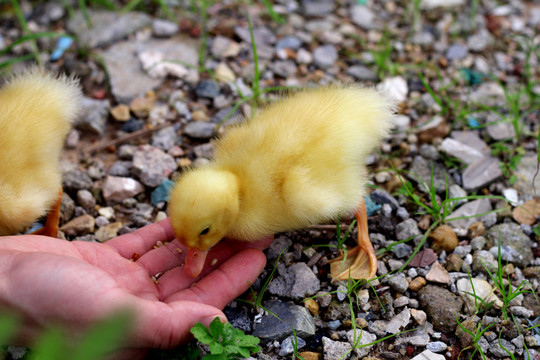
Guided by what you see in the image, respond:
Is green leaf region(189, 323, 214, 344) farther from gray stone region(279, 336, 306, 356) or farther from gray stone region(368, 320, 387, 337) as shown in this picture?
gray stone region(368, 320, 387, 337)

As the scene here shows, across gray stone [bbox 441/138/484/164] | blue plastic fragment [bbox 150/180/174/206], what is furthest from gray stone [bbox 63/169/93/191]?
gray stone [bbox 441/138/484/164]

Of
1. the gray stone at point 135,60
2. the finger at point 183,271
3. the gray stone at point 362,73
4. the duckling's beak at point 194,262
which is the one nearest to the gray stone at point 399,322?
the finger at point 183,271

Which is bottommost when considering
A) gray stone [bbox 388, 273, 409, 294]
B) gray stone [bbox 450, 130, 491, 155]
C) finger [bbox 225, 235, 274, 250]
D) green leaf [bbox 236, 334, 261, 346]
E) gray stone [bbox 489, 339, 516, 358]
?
gray stone [bbox 489, 339, 516, 358]

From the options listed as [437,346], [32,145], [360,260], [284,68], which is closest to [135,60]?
[284,68]

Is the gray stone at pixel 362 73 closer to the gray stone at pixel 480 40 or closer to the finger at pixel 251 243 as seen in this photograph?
the gray stone at pixel 480 40

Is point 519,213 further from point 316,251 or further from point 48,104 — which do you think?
point 48,104

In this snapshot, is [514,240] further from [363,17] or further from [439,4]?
[439,4]

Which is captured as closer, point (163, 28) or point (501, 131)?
point (501, 131)

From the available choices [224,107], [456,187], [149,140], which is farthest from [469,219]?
[149,140]
